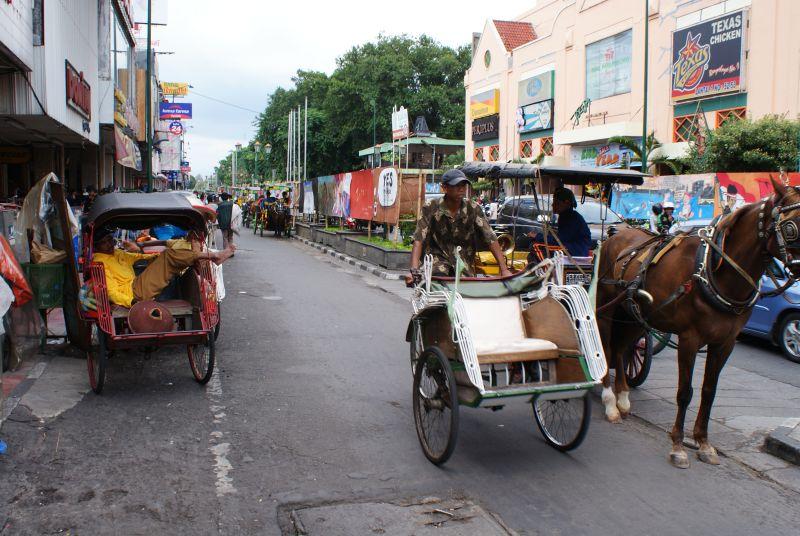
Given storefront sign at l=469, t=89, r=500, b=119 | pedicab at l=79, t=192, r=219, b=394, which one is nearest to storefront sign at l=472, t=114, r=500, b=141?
storefront sign at l=469, t=89, r=500, b=119

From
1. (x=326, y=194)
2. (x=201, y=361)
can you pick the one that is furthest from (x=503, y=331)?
(x=326, y=194)

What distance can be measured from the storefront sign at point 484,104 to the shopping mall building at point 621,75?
0.08 meters

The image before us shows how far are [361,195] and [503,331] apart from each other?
18198 millimetres

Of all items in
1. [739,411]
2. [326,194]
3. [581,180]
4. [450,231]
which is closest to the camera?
[450,231]

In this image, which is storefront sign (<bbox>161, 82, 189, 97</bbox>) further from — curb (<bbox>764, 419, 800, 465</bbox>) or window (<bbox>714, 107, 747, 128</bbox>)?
curb (<bbox>764, 419, 800, 465</bbox>)

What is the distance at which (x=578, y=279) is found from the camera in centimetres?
735

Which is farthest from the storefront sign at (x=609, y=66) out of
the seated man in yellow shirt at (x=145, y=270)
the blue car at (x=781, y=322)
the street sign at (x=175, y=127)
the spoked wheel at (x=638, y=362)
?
the street sign at (x=175, y=127)

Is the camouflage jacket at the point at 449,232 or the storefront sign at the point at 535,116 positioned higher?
the storefront sign at the point at 535,116

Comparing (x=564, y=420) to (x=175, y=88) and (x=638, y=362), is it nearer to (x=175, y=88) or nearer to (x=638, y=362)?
(x=638, y=362)

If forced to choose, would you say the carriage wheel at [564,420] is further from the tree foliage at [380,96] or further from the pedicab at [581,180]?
the tree foliage at [380,96]

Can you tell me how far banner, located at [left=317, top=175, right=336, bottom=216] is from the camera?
28.3 m

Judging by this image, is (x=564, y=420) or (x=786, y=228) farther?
(x=564, y=420)

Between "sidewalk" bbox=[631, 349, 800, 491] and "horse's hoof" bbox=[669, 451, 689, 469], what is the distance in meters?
0.19

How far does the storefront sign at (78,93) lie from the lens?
45.8 feet
